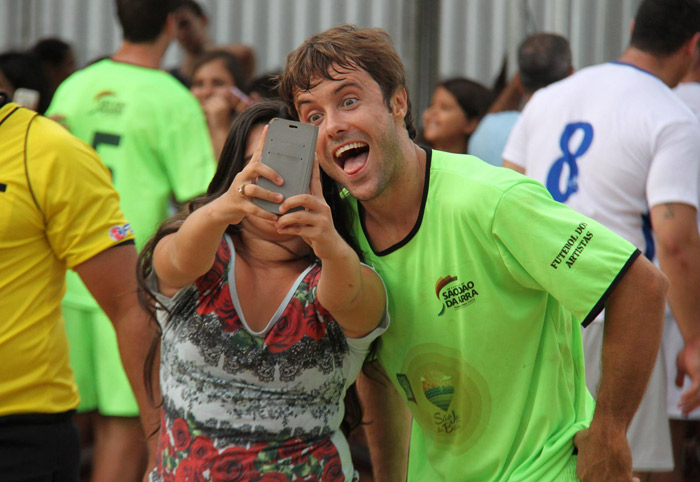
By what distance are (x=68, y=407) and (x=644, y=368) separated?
144 centimetres

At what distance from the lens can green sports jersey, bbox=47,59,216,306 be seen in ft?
13.4

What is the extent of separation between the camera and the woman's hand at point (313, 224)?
180 centimetres

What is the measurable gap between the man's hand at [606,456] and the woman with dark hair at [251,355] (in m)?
0.51

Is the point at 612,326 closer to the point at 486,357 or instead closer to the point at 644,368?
the point at 644,368

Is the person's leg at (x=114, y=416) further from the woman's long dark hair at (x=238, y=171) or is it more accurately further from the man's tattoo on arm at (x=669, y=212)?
the man's tattoo on arm at (x=669, y=212)

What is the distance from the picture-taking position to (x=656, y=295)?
2.01 metres

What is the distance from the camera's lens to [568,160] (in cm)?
376

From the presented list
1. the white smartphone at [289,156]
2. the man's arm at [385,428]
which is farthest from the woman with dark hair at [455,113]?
the white smartphone at [289,156]

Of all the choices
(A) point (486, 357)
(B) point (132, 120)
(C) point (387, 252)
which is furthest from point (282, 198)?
(B) point (132, 120)

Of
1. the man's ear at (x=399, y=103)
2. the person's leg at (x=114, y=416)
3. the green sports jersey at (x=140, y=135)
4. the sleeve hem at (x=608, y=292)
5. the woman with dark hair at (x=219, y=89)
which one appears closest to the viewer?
the sleeve hem at (x=608, y=292)

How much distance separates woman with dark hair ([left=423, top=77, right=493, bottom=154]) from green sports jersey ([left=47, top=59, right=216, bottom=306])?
5.21 ft

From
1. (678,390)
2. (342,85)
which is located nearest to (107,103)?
(342,85)

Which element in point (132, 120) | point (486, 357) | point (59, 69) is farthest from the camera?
point (59, 69)

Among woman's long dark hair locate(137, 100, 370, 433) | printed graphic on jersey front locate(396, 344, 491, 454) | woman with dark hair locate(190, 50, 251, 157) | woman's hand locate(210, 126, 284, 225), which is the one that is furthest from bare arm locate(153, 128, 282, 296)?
woman with dark hair locate(190, 50, 251, 157)
